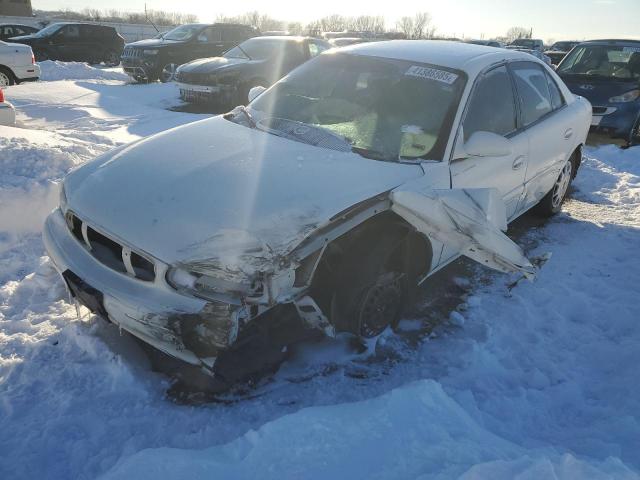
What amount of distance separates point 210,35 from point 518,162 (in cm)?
1210

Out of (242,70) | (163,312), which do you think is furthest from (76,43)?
(163,312)

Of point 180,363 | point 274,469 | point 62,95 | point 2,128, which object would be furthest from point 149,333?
point 62,95

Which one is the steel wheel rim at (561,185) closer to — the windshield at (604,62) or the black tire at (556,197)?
the black tire at (556,197)

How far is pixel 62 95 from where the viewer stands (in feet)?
31.0

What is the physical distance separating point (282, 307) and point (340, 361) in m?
0.63

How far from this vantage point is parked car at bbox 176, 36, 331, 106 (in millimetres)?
9469

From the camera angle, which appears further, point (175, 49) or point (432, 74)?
point (175, 49)

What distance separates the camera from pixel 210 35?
13.5m

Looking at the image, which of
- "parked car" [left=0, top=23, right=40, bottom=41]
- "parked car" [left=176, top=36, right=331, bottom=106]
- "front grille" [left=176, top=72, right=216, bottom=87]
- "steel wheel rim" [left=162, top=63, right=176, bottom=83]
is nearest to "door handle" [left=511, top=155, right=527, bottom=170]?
"parked car" [left=176, top=36, right=331, bottom=106]

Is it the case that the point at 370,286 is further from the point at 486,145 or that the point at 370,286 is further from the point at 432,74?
the point at 432,74

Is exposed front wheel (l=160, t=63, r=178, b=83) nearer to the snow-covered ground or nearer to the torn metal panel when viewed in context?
the snow-covered ground

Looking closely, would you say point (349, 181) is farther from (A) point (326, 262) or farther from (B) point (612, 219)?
(B) point (612, 219)

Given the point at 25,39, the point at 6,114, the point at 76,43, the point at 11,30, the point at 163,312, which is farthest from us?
the point at 76,43

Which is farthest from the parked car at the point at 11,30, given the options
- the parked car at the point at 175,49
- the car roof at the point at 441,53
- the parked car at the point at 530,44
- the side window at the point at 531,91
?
the parked car at the point at 530,44
